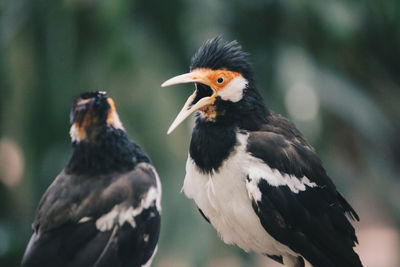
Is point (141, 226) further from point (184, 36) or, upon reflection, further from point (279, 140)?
point (184, 36)

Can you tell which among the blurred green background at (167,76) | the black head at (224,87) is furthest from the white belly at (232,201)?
the blurred green background at (167,76)

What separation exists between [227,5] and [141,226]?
4.64 metres

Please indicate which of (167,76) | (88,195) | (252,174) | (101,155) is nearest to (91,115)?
(101,155)

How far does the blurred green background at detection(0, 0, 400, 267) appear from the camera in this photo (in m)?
5.74

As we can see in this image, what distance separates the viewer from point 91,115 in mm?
2150

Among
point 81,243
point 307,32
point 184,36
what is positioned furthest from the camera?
point 307,32

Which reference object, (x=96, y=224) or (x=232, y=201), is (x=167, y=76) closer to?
(x=232, y=201)

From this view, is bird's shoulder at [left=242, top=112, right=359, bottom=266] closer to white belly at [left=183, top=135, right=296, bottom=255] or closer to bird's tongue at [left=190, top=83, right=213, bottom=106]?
white belly at [left=183, top=135, right=296, bottom=255]

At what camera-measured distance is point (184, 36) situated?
6.15 m

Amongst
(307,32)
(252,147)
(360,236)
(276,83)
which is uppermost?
(307,32)

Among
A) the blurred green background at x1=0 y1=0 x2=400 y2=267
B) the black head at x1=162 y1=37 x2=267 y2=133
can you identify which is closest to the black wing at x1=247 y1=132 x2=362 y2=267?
the black head at x1=162 y1=37 x2=267 y2=133

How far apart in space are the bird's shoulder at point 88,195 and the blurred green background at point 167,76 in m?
3.40

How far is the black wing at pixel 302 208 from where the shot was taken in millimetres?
2465

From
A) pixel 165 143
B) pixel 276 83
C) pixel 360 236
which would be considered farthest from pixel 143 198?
pixel 360 236
